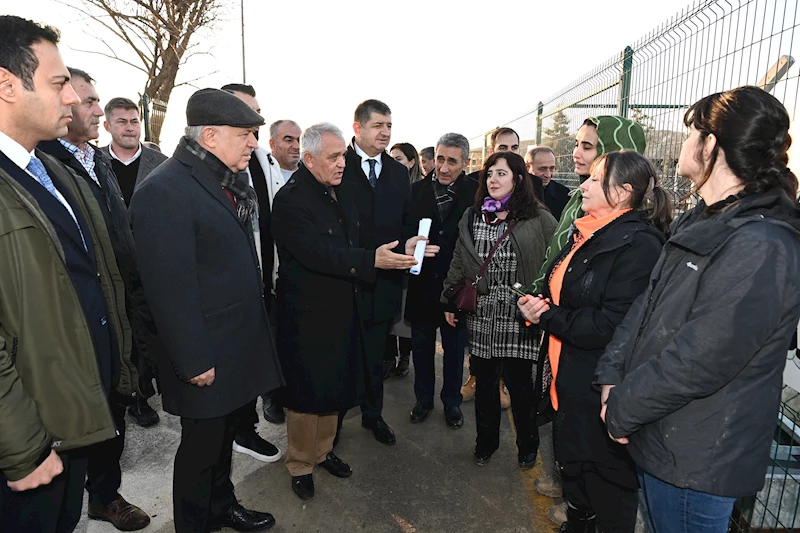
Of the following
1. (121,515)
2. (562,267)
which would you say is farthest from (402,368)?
(562,267)

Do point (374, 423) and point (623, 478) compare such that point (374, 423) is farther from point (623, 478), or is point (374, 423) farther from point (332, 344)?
point (623, 478)

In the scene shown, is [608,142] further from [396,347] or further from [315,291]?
[396,347]

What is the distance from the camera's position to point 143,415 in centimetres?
377

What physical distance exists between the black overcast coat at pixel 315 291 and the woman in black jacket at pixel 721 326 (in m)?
1.67

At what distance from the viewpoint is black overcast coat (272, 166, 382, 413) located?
9.21 ft

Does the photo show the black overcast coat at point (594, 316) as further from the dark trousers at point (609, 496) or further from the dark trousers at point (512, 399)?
the dark trousers at point (512, 399)

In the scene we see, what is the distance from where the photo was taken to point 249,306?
90.2 inches

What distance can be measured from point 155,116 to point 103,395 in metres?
7.16

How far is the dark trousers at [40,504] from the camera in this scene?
5.35 ft

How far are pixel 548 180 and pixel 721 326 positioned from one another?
3.99 metres

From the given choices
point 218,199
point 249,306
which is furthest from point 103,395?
point 218,199

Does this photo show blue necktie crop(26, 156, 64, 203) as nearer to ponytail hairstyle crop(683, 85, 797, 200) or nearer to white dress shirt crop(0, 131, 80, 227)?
white dress shirt crop(0, 131, 80, 227)

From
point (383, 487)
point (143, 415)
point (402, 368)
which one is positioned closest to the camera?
point (383, 487)

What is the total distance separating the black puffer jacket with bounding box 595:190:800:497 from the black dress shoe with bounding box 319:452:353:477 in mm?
2011
